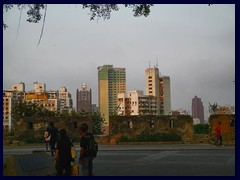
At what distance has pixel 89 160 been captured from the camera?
10367 mm

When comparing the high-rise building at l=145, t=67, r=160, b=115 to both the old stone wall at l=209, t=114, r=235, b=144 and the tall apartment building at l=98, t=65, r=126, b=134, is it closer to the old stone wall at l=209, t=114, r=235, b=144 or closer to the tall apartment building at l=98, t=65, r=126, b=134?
the tall apartment building at l=98, t=65, r=126, b=134

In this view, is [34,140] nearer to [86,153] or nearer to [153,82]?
[86,153]

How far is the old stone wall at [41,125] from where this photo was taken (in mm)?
27000

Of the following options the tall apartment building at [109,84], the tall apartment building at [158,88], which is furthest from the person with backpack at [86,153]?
the tall apartment building at [109,84]

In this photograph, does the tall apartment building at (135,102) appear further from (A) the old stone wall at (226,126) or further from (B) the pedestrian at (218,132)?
(B) the pedestrian at (218,132)

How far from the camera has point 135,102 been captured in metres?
157

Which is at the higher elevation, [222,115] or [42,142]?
[222,115]

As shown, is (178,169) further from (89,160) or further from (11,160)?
(11,160)

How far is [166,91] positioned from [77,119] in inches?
5705

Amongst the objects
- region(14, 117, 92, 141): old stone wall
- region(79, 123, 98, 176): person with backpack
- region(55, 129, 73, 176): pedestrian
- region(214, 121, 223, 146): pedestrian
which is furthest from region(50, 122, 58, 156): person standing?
region(214, 121, 223, 146): pedestrian

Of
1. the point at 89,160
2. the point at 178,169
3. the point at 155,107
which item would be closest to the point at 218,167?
the point at 178,169

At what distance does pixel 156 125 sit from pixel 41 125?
7.25 metres

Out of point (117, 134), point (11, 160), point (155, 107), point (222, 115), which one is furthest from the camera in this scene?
point (155, 107)

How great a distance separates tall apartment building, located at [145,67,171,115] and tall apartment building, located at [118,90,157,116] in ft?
16.9
